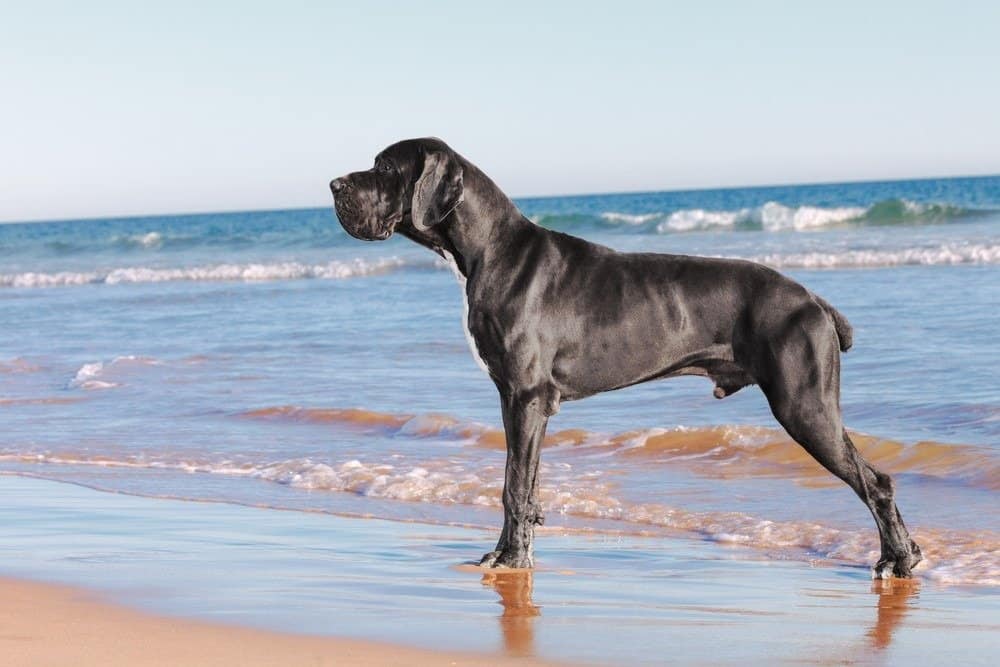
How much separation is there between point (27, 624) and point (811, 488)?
4.20 meters

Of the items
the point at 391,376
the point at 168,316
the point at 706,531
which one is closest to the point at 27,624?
the point at 706,531

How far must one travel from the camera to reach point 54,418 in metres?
9.99

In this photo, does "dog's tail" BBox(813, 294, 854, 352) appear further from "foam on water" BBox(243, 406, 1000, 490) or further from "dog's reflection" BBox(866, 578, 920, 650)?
"foam on water" BBox(243, 406, 1000, 490)

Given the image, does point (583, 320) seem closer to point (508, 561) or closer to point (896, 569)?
point (508, 561)

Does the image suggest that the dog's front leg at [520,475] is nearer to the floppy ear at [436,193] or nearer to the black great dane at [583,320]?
the black great dane at [583,320]

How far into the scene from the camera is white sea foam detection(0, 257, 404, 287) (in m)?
27.7

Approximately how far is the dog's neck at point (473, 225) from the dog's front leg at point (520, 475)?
58 cm

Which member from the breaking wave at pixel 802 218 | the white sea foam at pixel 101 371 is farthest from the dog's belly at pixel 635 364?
the breaking wave at pixel 802 218

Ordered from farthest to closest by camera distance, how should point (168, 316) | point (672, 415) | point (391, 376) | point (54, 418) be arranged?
point (168, 316)
point (391, 376)
point (54, 418)
point (672, 415)

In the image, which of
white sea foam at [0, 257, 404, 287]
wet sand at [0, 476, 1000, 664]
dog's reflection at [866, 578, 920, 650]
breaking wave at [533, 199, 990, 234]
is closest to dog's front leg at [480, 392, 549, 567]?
wet sand at [0, 476, 1000, 664]

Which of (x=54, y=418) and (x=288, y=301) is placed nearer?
(x=54, y=418)

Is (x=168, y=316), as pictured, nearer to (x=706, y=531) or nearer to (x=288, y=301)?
(x=288, y=301)

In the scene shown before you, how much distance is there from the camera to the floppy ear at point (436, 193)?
509cm

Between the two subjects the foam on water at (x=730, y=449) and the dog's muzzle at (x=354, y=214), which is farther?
the foam on water at (x=730, y=449)
